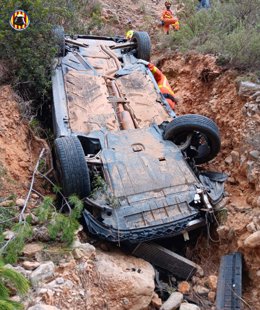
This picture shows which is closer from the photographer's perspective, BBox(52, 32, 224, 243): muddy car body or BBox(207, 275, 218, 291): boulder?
BBox(207, 275, 218, 291): boulder

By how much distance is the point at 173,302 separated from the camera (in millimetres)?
3865

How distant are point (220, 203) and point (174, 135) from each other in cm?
108

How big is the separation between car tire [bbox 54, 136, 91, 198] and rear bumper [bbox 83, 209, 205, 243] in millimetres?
263

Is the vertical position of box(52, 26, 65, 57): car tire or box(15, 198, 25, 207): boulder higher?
box(52, 26, 65, 57): car tire

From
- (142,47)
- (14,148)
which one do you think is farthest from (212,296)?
(142,47)

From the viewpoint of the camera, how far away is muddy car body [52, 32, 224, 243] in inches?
169

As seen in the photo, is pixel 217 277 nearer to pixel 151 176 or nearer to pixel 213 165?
pixel 151 176

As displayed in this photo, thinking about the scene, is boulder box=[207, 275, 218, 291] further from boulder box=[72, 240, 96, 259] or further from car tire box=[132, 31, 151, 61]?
car tire box=[132, 31, 151, 61]

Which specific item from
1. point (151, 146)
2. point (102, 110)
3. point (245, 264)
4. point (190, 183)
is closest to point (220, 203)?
point (190, 183)

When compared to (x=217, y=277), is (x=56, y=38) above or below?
above

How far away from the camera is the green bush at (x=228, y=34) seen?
677 cm

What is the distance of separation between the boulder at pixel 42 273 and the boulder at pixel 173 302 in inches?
46.5

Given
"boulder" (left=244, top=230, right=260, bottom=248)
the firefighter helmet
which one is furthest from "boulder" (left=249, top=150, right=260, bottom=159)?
the firefighter helmet

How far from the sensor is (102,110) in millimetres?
5699
